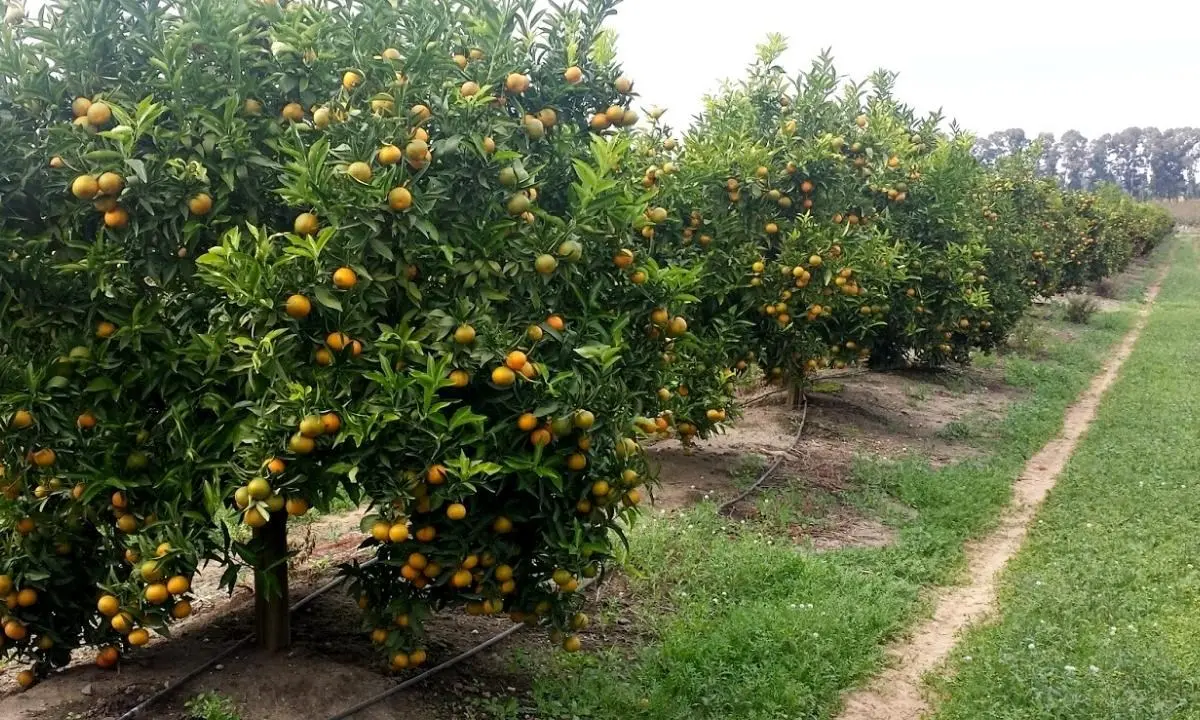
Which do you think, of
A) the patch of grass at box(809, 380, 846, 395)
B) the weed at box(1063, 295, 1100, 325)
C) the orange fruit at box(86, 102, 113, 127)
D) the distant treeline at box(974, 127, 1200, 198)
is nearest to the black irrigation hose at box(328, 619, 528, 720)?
the orange fruit at box(86, 102, 113, 127)

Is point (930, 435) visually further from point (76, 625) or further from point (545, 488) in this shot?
point (76, 625)

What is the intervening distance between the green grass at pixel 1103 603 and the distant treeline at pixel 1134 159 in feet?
281

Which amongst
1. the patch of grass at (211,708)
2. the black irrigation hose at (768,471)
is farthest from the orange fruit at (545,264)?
the black irrigation hose at (768,471)

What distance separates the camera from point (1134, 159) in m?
91.3

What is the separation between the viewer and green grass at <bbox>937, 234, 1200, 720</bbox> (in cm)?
430

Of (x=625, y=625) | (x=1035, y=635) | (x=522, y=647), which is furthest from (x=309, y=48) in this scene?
(x=1035, y=635)

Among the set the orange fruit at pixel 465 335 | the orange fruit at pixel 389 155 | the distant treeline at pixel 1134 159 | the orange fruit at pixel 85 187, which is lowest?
the orange fruit at pixel 465 335

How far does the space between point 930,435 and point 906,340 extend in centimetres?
155

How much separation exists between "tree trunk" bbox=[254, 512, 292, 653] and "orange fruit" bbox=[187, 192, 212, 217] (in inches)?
46.8

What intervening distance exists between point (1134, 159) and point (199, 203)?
104 meters

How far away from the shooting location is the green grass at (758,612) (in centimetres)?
427

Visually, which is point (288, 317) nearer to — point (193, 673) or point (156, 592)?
point (156, 592)

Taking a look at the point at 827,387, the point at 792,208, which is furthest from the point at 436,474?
the point at 827,387

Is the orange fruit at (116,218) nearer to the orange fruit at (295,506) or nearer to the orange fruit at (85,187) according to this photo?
the orange fruit at (85,187)
